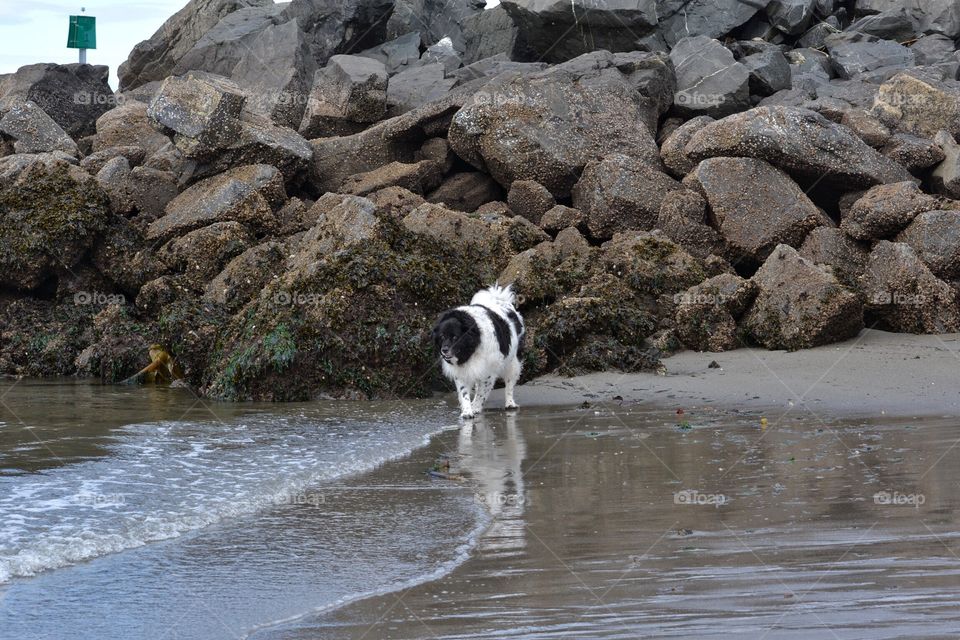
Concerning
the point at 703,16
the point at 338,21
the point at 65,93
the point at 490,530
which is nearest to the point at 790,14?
the point at 703,16

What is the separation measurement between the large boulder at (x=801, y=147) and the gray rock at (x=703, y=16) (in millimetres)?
9019

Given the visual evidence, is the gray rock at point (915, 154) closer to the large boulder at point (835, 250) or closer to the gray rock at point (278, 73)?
the large boulder at point (835, 250)

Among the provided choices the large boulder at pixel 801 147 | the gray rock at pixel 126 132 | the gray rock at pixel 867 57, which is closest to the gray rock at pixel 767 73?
the gray rock at pixel 867 57

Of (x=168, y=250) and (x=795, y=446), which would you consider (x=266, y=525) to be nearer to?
(x=795, y=446)

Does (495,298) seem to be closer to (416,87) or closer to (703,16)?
(416,87)

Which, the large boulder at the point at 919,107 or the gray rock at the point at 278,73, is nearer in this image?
the large boulder at the point at 919,107

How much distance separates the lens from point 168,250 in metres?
15.0

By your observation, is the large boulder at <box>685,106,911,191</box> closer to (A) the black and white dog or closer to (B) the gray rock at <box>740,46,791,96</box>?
(B) the gray rock at <box>740,46,791,96</box>

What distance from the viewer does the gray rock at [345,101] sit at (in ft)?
59.9

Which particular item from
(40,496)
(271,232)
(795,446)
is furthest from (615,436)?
(271,232)

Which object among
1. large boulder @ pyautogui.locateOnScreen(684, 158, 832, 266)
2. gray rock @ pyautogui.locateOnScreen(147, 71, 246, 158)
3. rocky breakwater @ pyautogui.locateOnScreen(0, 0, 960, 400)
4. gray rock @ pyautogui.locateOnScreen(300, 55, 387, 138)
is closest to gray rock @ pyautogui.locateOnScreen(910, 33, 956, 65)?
rocky breakwater @ pyautogui.locateOnScreen(0, 0, 960, 400)

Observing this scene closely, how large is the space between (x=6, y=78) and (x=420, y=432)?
55.5 ft

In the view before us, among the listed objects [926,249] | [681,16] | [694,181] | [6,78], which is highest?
[681,16]

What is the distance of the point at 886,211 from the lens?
13.5 m
